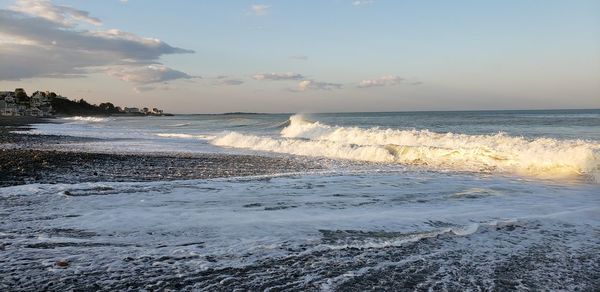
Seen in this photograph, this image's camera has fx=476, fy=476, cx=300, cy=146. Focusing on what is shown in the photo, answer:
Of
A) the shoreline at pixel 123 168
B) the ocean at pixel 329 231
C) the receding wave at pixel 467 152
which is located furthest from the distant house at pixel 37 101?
the ocean at pixel 329 231

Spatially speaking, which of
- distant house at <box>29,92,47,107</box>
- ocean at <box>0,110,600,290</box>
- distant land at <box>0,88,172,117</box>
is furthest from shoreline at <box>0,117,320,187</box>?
distant house at <box>29,92,47,107</box>

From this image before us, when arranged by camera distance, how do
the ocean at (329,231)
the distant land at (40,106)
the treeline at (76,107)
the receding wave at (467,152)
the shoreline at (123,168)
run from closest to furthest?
1. the ocean at (329,231)
2. the shoreline at (123,168)
3. the receding wave at (467,152)
4. the distant land at (40,106)
5. the treeline at (76,107)

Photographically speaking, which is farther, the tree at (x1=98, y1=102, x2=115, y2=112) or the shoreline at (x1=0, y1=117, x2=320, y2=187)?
the tree at (x1=98, y1=102, x2=115, y2=112)

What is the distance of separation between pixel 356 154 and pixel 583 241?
13.5 meters

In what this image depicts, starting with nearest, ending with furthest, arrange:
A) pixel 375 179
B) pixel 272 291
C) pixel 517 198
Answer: pixel 272 291, pixel 517 198, pixel 375 179

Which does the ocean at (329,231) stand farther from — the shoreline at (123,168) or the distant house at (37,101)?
the distant house at (37,101)

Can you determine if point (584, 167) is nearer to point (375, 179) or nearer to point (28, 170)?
point (375, 179)

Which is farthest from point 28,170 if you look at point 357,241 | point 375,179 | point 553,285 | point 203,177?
point 553,285

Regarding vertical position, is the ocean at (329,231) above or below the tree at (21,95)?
below

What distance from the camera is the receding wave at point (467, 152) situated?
14180 mm

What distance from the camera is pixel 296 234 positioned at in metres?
6.12

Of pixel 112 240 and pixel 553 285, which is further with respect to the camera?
pixel 112 240

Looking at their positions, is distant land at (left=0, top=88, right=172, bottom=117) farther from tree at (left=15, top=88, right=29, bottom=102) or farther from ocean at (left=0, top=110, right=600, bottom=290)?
ocean at (left=0, top=110, right=600, bottom=290)

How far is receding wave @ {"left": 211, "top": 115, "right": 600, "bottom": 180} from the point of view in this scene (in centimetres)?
1418
